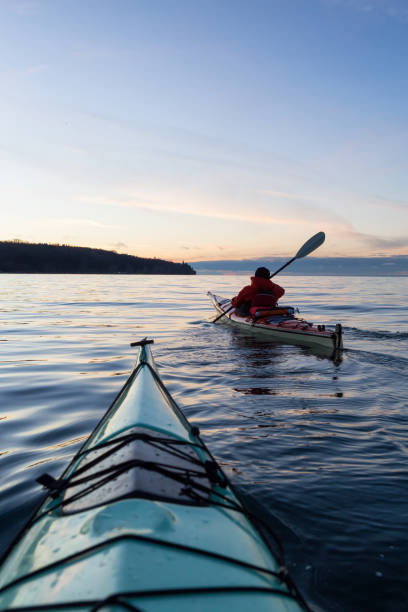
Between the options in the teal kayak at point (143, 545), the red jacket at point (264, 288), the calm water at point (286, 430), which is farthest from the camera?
the red jacket at point (264, 288)

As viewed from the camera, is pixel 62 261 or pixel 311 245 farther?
pixel 62 261

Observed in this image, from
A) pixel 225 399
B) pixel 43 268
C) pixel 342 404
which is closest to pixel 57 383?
pixel 225 399

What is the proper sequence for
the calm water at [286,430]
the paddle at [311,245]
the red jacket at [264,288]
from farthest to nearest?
the paddle at [311,245] → the red jacket at [264,288] → the calm water at [286,430]

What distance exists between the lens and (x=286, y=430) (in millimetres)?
4523

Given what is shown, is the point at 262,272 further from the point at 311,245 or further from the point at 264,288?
the point at 311,245

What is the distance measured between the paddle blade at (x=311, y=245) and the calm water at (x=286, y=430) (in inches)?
123

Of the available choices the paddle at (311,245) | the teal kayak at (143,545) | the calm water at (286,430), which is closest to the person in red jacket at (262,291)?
the calm water at (286,430)

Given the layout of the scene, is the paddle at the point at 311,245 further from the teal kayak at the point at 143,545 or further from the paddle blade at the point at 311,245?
the teal kayak at the point at 143,545

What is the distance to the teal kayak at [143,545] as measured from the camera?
1.42 metres

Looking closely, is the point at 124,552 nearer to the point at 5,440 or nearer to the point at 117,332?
the point at 5,440

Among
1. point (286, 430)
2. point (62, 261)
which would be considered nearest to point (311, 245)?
point (286, 430)

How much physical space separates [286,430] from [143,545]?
3.18 m

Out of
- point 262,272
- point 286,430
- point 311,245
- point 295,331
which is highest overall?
point 311,245

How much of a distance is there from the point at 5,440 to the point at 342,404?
13.9 ft
